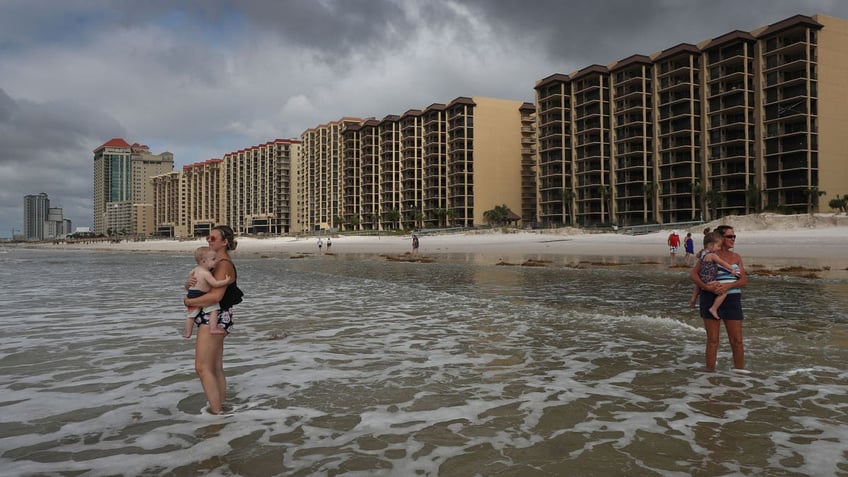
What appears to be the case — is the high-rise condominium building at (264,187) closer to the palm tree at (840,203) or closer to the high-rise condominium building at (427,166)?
the high-rise condominium building at (427,166)

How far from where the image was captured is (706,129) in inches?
2852

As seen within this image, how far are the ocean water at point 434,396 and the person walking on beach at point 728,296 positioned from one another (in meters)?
0.38

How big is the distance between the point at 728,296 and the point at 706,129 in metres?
77.6

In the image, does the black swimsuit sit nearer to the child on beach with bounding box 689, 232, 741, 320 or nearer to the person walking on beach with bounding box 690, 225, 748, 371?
the person walking on beach with bounding box 690, 225, 748, 371

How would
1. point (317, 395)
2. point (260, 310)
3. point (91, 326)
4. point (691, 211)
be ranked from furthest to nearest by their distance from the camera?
point (691, 211) → point (260, 310) → point (91, 326) → point (317, 395)

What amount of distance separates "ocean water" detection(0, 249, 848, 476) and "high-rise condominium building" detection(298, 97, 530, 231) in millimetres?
96095

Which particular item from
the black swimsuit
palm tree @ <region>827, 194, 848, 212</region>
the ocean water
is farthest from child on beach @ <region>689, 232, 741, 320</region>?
palm tree @ <region>827, 194, 848, 212</region>

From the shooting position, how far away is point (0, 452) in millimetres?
4219

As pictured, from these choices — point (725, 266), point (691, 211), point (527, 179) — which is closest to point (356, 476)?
point (725, 266)

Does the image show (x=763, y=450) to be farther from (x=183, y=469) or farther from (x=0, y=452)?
(x=0, y=452)

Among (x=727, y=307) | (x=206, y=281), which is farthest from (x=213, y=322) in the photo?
(x=727, y=307)

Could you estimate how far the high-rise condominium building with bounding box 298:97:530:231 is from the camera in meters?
108

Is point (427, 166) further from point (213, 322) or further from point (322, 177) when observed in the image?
point (213, 322)

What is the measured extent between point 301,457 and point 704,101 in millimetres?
83347
